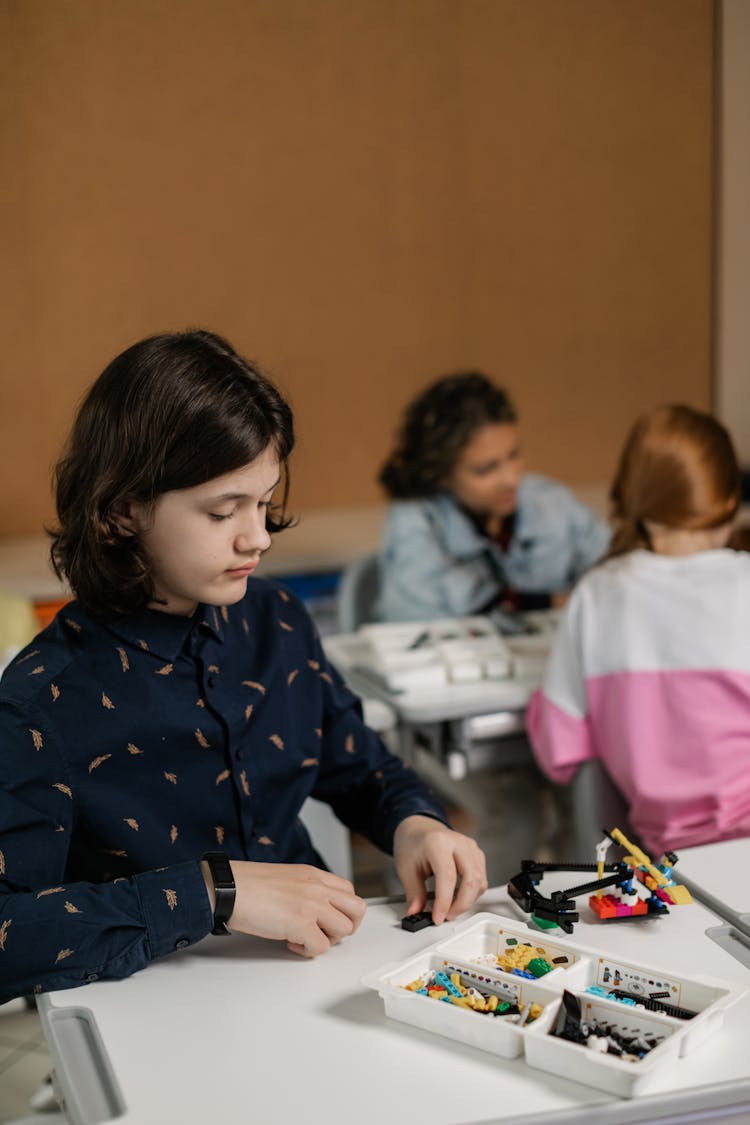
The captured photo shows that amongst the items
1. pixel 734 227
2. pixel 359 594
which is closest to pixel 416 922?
pixel 359 594

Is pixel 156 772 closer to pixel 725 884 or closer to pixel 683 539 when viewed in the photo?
pixel 725 884

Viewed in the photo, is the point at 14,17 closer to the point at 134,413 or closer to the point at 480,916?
the point at 134,413

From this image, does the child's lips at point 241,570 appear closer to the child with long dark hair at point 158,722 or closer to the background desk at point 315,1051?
the child with long dark hair at point 158,722

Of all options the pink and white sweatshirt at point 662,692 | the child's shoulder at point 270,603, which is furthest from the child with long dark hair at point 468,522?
the child's shoulder at point 270,603

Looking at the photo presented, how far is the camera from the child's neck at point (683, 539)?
1974mm

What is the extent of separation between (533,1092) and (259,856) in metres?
0.52

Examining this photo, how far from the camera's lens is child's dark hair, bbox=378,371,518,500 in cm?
295

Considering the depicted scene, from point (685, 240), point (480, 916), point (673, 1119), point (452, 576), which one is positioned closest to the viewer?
point (673, 1119)

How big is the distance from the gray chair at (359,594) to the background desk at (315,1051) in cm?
172

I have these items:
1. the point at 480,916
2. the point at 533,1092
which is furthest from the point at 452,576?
the point at 533,1092

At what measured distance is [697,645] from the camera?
6.16 ft

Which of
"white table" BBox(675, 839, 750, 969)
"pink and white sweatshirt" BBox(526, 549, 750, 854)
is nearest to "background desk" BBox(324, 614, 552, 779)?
"pink and white sweatshirt" BBox(526, 549, 750, 854)

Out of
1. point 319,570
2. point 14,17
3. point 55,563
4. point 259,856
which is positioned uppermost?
point 14,17

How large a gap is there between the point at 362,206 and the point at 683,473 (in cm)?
256
